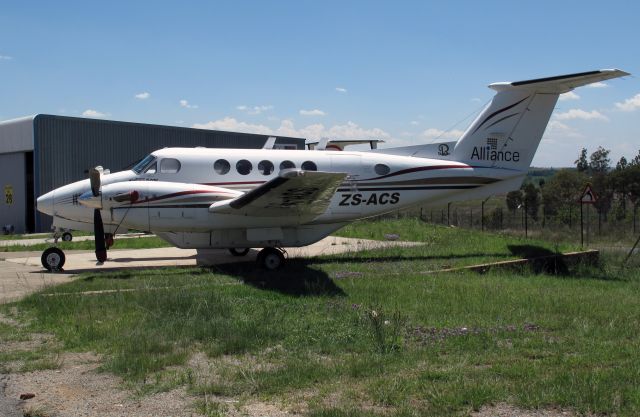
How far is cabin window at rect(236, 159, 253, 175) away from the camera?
15.6 meters

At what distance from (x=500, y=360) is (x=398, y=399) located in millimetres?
1725

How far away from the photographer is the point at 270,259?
14672mm

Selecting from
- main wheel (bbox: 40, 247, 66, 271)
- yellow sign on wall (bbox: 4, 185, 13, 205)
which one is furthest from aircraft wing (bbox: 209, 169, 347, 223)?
yellow sign on wall (bbox: 4, 185, 13, 205)

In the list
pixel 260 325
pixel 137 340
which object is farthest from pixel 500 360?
pixel 137 340

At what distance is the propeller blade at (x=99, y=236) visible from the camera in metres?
14.0

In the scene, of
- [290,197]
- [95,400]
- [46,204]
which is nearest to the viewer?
[95,400]

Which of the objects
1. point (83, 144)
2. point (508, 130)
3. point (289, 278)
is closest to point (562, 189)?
point (83, 144)

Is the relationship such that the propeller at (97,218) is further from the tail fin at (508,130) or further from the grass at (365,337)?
the tail fin at (508,130)

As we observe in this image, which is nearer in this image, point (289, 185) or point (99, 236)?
point (289, 185)

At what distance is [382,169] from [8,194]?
2817 cm

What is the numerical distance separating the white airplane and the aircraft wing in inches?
1.1

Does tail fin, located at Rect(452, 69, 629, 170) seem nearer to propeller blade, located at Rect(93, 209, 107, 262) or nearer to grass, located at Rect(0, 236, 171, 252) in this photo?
propeller blade, located at Rect(93, 209, 107, 262)

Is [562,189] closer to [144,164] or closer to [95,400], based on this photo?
[144,164]

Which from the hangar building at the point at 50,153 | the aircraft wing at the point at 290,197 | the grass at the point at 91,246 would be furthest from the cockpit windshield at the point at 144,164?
the hangar building at the point at 50,153
